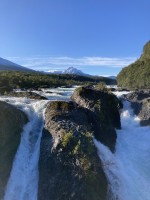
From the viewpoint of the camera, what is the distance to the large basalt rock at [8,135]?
26.9m

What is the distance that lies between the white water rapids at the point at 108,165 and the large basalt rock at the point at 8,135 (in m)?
0.42

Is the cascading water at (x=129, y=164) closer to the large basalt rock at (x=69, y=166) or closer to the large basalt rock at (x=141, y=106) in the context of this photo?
the large basalt rock at (x=69, y=166)

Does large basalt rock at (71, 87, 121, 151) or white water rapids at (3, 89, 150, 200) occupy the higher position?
large basalt rock at (71, 87, 121, 151)

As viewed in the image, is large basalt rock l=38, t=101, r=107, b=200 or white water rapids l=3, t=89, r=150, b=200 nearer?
large basalt rock l=38, t=101, r=107, b=200

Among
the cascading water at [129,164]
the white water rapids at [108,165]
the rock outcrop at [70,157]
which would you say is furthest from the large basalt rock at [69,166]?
the cascading water at [129,164]

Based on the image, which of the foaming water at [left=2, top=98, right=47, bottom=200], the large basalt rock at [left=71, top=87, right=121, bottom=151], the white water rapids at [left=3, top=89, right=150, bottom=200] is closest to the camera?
the foaming water at [left=2, top=98, right=47, bottom=200]

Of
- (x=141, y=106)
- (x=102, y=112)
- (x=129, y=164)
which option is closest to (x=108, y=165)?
(x=129, y=164)

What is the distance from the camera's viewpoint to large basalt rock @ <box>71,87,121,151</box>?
35.2 metres

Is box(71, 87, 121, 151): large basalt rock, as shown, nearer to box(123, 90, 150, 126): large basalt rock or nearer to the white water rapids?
the white water rapids

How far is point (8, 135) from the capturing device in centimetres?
2966

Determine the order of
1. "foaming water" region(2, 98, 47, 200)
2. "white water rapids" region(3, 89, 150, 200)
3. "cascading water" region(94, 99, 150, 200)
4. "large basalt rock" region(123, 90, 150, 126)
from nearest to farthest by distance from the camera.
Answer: "foaming water" region(2, 98, 47, 200)
"white water rapids" region(3, 89, 150, 200)
"cascading water" region(94, 99, 150, 200)
"large basalt rock" region(123, 90, 150, 126)

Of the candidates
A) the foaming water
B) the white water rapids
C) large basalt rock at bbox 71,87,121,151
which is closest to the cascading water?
the white water rapids

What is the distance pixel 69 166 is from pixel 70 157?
2.69ft

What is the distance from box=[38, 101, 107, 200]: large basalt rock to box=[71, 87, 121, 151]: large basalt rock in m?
4.56
